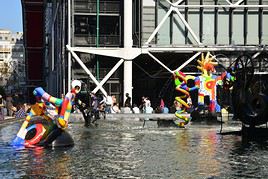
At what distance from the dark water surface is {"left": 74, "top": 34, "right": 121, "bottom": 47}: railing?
2760cm

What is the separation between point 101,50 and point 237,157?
3069 centimetres

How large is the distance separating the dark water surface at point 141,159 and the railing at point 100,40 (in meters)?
27.6

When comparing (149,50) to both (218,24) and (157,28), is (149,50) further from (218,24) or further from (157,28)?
(218,24)

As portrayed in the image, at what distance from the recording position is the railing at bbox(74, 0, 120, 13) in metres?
43.4

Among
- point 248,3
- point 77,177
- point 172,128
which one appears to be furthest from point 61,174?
point 248,3

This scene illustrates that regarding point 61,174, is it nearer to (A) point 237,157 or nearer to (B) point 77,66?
(A) point 237,157

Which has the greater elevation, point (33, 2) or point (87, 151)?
point (33, 2)

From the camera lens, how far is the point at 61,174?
30.2ft

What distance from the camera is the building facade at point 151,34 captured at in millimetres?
41938

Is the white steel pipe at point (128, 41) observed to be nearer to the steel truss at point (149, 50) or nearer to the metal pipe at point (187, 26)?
the steel truss at point (149, 50)

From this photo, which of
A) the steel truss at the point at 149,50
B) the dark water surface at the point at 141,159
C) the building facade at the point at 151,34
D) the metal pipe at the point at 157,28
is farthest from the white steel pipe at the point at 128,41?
the dark water surface at the point at 141,159

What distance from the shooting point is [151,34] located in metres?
42.7

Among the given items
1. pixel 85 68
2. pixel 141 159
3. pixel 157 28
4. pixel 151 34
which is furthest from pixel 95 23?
pixel 141 159

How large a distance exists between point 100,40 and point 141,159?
32.5m
